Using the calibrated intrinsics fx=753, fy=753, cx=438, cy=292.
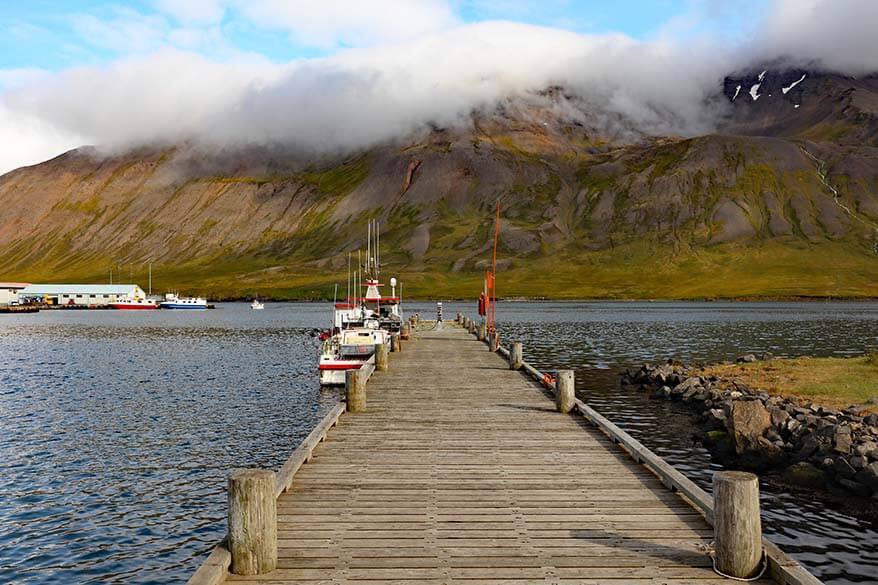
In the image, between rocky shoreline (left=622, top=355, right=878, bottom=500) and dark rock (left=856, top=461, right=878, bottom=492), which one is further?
rocky shoreline (left=622, top=355, right=878, bottom=500)

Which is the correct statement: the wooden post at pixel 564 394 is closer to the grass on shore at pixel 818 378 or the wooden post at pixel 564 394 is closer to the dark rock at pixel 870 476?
the dark rock at pixel 870 476

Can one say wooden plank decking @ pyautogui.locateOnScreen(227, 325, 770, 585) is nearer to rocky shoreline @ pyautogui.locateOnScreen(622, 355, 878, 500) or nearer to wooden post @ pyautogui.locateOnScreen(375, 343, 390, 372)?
rocky shoreline @ pyautogui.locateOnScreen(622, 355, 878, 500)

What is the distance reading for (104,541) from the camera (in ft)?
61.5

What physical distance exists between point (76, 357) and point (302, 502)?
63.1 metres

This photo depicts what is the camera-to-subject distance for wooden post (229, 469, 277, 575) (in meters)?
10.6

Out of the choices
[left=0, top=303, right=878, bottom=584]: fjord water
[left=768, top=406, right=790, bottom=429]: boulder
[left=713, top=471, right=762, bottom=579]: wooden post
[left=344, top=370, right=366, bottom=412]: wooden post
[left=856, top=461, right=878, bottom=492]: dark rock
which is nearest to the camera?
[left=713, top=471, right=762, bottom=579]: wooden post

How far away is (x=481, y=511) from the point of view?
1374 centimetres

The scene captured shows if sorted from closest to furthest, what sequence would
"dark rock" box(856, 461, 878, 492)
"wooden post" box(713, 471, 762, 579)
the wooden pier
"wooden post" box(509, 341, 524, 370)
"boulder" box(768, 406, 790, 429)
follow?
"wooden post" box(713, 471, 762, 579)
the wooden pier
"dark rock" box(856, 461, 878, 492)
"boulder" box(768, 406, 790, 429)
"wooden post" box(509, 341, 524, 370)

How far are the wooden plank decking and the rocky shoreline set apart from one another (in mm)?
7045

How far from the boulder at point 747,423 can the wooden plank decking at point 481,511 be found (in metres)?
6.94

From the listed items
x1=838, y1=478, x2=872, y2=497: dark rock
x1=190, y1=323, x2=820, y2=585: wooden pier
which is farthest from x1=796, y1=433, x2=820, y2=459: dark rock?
x1=190, y1=323, x2=820, y2=585: wooden pier

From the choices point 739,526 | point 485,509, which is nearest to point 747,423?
point 485,509

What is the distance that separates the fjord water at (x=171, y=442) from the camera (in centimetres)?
1788

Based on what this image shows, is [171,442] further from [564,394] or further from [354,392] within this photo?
[564,394]
